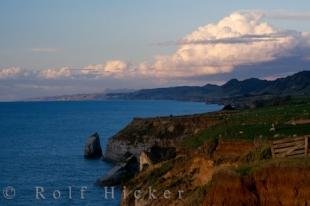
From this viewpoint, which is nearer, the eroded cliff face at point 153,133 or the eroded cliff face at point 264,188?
the eroded cliff face at point 264,188

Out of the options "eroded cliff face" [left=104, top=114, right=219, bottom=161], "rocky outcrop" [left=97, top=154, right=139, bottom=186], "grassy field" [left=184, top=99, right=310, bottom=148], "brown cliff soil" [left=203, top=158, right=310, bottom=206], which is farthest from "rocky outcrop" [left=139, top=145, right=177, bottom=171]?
"brown cliff soil" [left=203, top=158, right=310, bottom=206]

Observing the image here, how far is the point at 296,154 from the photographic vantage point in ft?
99.1

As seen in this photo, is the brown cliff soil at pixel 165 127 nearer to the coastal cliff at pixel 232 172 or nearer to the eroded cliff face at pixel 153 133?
the eroded cliff face at pixel 153 133

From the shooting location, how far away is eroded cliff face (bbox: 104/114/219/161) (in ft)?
287

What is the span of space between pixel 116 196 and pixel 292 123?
2085 centimetres

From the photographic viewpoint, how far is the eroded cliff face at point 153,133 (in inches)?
3442

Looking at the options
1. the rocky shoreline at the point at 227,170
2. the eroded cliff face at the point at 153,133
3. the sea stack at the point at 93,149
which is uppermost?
the rocky shoreline at the point at 227,170

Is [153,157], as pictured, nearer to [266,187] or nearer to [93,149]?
[266,187]

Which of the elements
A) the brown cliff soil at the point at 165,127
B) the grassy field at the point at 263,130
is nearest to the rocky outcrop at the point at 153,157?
the grassy field at the point at 263,130

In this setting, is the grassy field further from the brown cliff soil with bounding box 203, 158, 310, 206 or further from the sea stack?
the sea stack

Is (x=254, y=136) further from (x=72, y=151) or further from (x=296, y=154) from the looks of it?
(x=72, y=151)

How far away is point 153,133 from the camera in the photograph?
93.1 m

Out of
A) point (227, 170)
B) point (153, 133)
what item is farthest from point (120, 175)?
point (227, 170)

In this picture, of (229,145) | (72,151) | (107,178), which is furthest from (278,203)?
(72,151)
